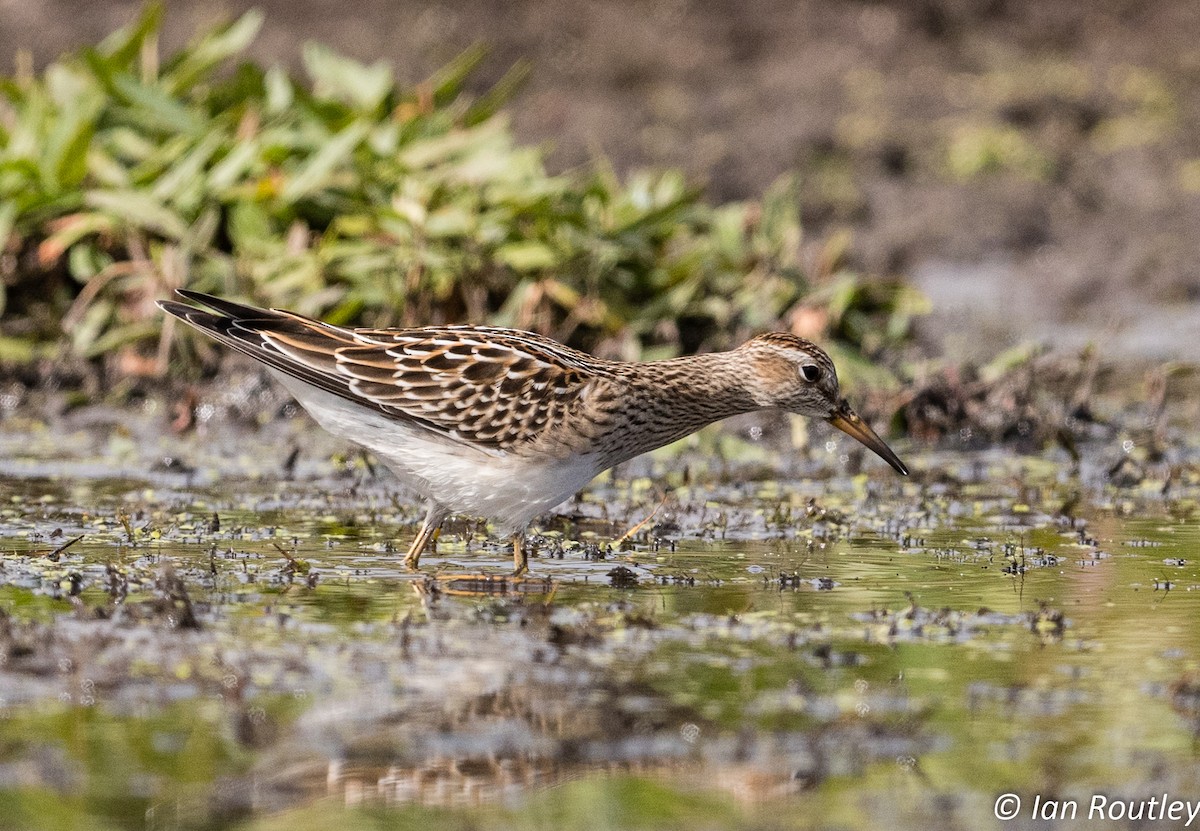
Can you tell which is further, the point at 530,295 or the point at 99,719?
the point at 530,295

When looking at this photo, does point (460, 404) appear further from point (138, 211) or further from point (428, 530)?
point (138, 211)

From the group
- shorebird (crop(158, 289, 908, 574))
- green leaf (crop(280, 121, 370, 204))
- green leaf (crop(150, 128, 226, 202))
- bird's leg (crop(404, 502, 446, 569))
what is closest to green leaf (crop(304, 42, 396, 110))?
green leaf (crop(280, 121, 370, 204))

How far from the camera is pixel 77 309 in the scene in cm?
1184

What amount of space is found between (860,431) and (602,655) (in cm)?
304

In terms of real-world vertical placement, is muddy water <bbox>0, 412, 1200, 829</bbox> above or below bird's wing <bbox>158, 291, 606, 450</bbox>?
below

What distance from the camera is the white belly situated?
7848 millimetres

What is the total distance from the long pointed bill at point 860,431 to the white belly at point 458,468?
1.50m

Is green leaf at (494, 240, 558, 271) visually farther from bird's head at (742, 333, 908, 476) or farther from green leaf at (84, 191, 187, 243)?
bird's head at (742, 333, 908, 476)

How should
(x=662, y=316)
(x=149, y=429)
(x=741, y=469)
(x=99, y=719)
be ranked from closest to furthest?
1. (x=99, y=719)
2. (x=741, y=469)
3. (x=149, y=429)
4. (x=662, y=316)

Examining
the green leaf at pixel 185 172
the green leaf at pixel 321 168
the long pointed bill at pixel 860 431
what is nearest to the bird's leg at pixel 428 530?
the long pointed bill at pixel 860 431

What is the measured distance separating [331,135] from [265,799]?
8099 millimetres

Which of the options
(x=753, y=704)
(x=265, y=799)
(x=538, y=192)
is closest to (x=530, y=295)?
(x=538, y=192)

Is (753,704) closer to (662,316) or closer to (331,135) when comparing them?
(662,316)
